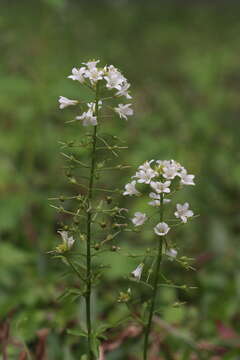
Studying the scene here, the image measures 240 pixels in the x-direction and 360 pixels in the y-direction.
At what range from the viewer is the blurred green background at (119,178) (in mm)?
3256

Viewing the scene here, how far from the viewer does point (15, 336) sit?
2994mm

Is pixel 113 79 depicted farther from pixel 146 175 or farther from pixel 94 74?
pixel 146 175

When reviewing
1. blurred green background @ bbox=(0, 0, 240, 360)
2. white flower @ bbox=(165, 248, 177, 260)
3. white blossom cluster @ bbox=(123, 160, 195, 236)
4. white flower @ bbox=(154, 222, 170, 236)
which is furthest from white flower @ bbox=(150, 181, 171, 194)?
blurred green background @ bbox=(0, 0, 240, 360)

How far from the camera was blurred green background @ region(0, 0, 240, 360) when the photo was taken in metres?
3.26

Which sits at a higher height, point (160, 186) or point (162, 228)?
point (160, 186)

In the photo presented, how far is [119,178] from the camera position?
4.92 meters

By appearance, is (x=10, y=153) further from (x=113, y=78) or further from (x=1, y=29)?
(x=113, y=78)

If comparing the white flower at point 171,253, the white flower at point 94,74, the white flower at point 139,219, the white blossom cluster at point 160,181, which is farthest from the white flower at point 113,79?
the white flower at point 171,253

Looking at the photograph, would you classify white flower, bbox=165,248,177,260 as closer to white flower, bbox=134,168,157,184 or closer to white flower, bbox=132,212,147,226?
white flower, bbox=132,212,147,226

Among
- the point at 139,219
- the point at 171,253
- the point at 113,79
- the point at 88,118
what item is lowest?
the point at 171,253

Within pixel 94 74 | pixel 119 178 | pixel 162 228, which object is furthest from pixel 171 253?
pixel 119 178

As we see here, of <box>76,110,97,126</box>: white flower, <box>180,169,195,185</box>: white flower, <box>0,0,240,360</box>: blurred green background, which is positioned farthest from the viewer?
<box>0,0,240,360</box>: blurred green background

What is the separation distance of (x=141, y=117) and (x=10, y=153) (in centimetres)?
172

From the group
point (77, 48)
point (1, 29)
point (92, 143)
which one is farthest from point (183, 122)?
point (92, 143)
